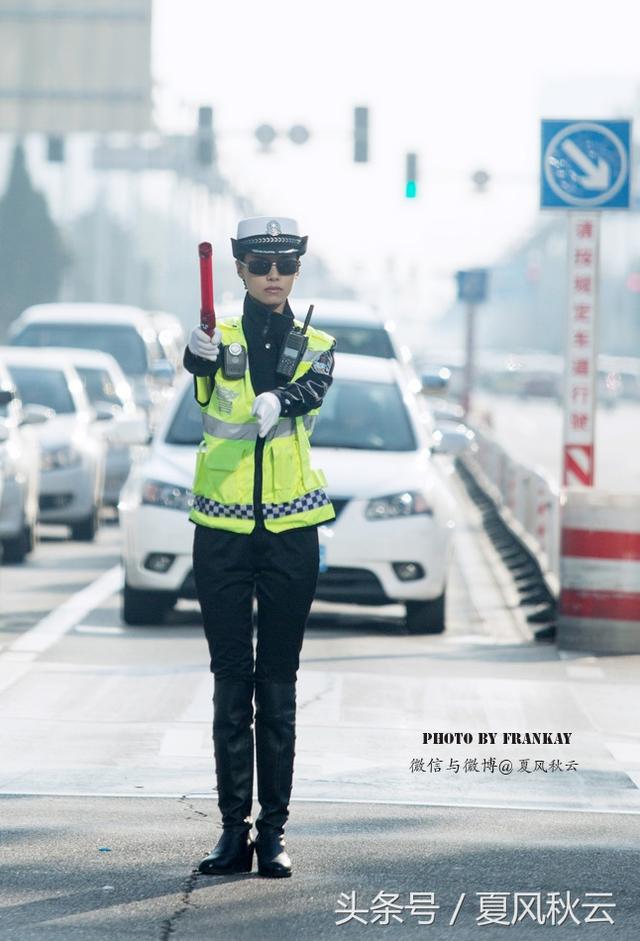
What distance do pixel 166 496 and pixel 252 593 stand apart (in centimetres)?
666

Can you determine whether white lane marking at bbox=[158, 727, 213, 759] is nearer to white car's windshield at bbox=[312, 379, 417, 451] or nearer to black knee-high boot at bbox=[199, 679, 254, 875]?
black knee-high boot at bbox=[199, 679, 254, 875]

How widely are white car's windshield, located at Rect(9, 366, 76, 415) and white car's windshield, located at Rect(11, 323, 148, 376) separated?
595 cm

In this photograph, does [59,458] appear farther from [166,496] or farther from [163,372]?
[166,496]

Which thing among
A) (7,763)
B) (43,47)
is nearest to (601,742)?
(7,763)

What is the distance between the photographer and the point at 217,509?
668cm

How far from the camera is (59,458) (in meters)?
20.7

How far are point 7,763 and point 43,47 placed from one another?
35.9 m

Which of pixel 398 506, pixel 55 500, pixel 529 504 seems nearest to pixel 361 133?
pixel 55 500

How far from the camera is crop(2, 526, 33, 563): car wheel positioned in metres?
18.1

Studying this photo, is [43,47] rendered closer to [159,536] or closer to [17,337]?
[17,337]

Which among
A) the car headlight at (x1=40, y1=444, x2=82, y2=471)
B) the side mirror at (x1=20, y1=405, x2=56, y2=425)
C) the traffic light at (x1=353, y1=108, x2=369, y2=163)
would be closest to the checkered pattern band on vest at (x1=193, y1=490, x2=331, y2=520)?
the side mirror at (x1=20, y1=405, x2=56, y2=425)

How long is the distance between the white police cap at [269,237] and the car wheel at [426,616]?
23.0 feet

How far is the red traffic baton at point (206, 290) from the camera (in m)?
6.70

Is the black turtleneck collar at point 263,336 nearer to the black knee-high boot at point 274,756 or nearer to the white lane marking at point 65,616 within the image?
the black knee-high boot at point 274,756
